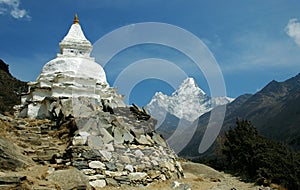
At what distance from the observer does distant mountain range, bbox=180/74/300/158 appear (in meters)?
83.8

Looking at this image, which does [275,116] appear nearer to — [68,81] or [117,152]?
[68,81]

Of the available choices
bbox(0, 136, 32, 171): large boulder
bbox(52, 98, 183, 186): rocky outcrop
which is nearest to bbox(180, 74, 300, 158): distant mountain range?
bbox(52, 98, 183, 186): rocky outcrop

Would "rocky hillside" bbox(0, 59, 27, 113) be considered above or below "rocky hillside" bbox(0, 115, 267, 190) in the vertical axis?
above

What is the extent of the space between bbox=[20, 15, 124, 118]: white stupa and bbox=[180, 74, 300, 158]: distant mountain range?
23312 mm

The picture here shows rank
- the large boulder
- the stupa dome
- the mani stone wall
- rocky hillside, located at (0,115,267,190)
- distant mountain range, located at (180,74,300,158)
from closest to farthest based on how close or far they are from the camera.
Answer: rocky hillside, located at (0,115,267,190) < the large boulder < the mani stone wall < the stupa dome < distant mountain range, located at (180,74,300,158)

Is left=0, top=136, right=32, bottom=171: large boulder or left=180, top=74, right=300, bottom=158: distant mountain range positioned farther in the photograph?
left=180, top=74, right=300, bottom=158: distant mountain range

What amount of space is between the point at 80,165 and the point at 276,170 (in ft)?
37.9

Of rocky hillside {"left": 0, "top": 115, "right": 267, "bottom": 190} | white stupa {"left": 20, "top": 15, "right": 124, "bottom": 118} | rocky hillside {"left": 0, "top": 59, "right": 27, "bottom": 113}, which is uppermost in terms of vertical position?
rocky hillside {"left": 0, "top": 59, "right": 27, "bottom": 113}

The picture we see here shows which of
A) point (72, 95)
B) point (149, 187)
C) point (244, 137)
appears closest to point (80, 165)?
point (149, 187)

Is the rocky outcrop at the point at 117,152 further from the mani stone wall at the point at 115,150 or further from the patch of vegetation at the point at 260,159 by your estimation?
the patch of vegetation at the point at 260,159

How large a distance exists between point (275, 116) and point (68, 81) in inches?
3728

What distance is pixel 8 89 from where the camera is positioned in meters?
56.9

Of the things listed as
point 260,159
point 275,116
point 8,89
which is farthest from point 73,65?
point 275,116

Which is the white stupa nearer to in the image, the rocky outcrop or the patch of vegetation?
the rocky outcrop
